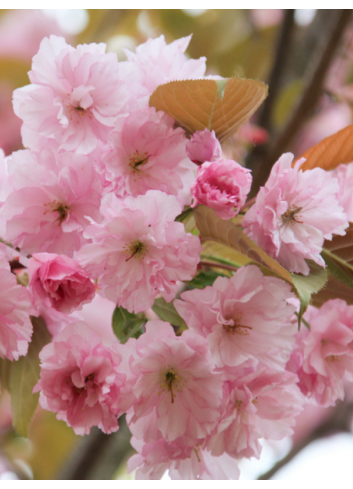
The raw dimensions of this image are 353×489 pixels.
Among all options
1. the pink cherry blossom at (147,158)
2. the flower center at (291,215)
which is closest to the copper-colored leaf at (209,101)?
the pink cherry blossom at (147,158)

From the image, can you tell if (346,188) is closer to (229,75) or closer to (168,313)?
(168,313)

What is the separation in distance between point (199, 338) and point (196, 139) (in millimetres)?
210

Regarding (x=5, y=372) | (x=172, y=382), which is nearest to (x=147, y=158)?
(x=172, y=382)

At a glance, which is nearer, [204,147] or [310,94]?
[204,147]

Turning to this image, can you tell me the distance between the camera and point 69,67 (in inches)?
20.9

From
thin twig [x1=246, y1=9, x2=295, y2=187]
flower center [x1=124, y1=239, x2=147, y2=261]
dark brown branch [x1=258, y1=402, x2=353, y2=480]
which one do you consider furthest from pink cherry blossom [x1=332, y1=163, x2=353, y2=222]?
dark brown branch [x1=258, y1=402, x2=353, y2=480]

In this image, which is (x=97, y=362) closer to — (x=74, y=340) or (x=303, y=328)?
(x=74, y=340)

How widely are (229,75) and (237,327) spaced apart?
3.40 feet

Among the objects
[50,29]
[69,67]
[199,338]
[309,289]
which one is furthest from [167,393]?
[50,29]

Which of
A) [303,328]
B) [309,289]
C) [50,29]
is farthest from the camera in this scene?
[50,29]

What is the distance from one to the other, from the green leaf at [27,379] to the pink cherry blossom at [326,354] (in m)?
0.31

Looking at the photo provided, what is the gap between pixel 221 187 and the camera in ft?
1.58

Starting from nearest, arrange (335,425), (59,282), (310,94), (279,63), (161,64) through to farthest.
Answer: (59,282) → (161,64) → (310,94) → (279,63) → (335,425)

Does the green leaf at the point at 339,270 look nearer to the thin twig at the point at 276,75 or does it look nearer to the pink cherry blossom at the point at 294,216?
the pink cherry blossom at the point at 294,216
